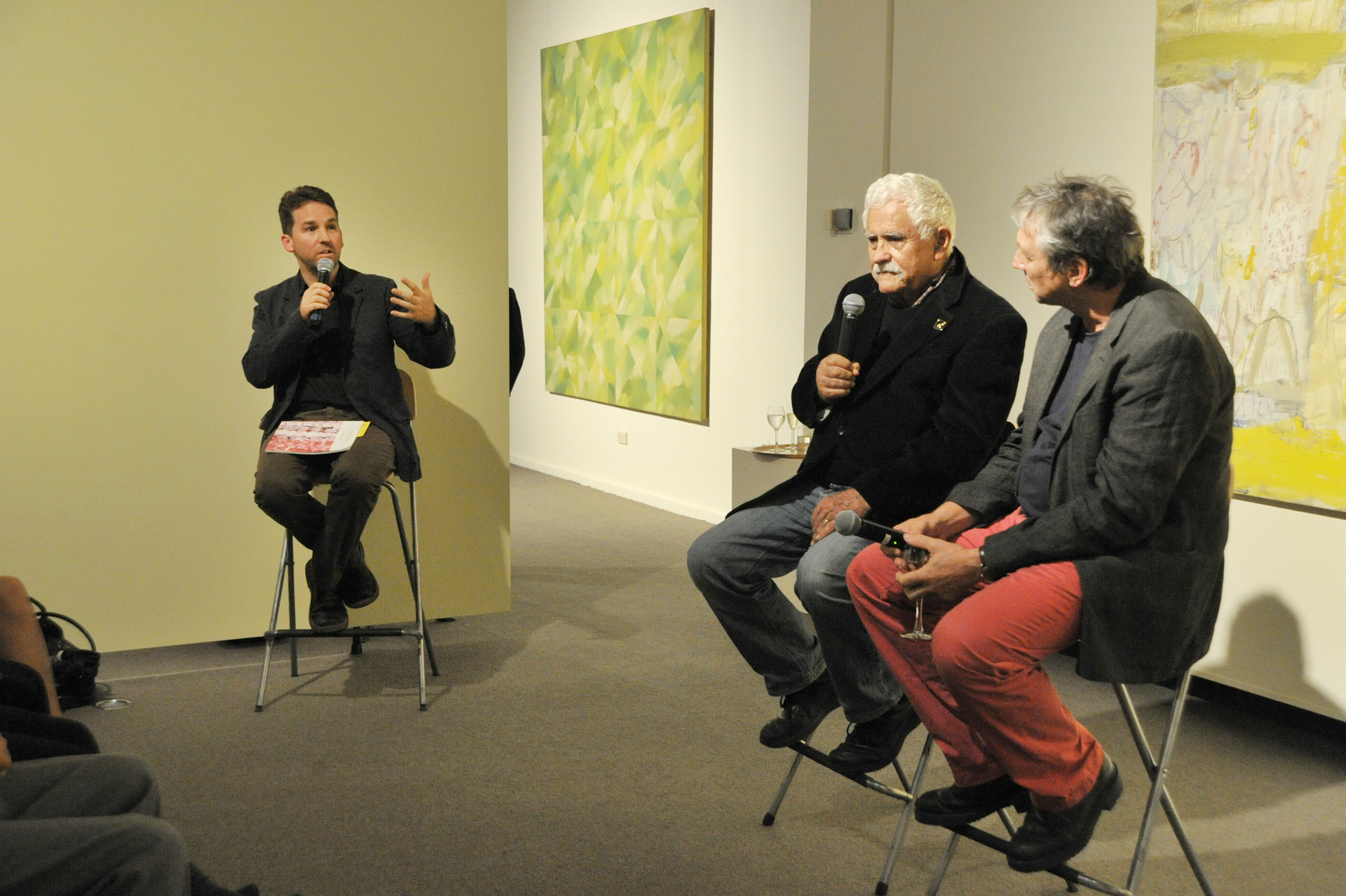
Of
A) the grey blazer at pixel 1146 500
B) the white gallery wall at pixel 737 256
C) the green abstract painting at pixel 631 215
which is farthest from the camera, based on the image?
the green abstract painting at pixel 631 215

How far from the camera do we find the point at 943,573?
2.22 m

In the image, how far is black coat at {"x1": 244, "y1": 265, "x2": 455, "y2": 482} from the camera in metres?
3.80

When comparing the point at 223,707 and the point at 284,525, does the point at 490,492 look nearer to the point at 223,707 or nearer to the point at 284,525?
the point at 284,525

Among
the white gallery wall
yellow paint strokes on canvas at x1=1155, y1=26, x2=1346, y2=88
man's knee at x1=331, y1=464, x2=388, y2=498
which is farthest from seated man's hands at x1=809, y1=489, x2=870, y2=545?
the white gallery wall

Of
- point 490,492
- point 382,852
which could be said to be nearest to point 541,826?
point 382,852

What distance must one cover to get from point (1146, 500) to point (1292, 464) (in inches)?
59.7

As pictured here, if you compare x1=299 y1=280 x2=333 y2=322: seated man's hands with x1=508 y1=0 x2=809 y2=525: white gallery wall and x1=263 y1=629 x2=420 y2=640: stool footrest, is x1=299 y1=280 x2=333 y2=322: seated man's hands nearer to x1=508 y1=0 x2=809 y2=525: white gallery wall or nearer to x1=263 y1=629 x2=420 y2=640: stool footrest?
x1=263 y1=629 x2=420 y2=640: stool footrest

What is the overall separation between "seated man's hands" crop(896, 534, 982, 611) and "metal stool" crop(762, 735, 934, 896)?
0.35 m

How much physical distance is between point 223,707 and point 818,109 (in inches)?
126

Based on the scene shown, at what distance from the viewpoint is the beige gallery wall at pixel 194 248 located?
3.88 meters

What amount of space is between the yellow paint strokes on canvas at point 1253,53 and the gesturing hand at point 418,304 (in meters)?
2.31

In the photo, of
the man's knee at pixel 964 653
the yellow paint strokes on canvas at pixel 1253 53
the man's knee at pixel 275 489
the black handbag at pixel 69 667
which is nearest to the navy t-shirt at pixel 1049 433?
the man's knee at pixel 964 653

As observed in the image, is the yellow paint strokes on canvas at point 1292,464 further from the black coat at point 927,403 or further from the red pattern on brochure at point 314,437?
the red pattern on brochure at point 314,437

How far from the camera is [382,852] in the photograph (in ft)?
8.74
